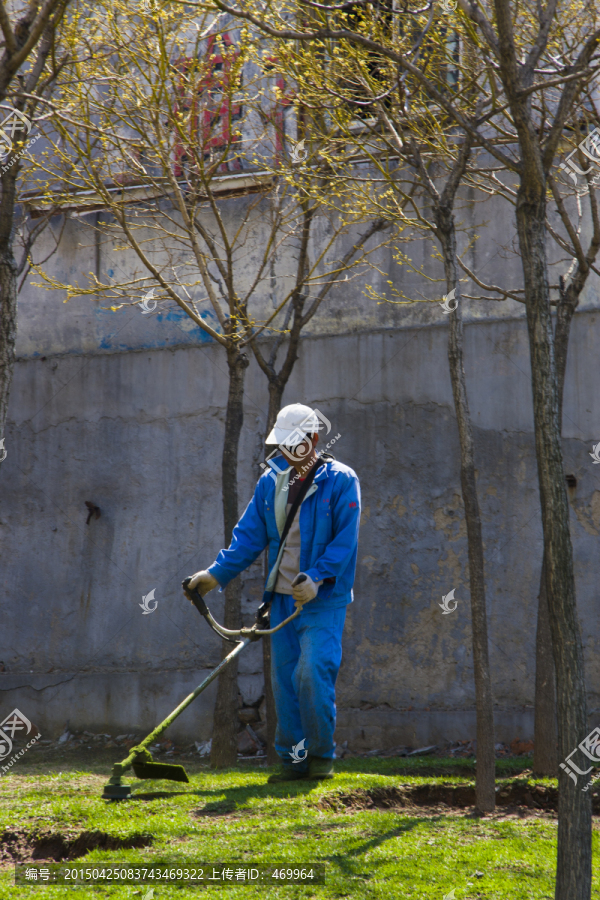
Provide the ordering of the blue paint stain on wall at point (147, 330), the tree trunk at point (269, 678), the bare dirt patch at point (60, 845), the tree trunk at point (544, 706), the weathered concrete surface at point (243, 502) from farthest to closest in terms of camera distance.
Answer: the blue paint stain on wall at point (147, 330)
the weathered concrete surface at point (243, 502)
the tree trunk at point (269, 678)
the tree trunk at point (544, 706)
the bare dirt patch at point (60, 845)

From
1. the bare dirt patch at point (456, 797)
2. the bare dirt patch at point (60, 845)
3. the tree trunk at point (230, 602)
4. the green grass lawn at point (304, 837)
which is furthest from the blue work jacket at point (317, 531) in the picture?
the tree trunk at point (230, 602)

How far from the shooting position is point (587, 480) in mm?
8219

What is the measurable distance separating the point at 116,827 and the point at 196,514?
550 centimetres

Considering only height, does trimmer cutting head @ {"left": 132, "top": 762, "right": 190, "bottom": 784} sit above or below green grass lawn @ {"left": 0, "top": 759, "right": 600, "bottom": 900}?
above

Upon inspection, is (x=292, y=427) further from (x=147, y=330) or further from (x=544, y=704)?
(x=147, y=330)

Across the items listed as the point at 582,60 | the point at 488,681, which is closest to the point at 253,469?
the point at 488,681

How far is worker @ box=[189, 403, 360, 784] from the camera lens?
4914 mm

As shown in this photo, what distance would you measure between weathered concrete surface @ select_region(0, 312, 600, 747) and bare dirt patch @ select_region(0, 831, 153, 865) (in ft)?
15.7

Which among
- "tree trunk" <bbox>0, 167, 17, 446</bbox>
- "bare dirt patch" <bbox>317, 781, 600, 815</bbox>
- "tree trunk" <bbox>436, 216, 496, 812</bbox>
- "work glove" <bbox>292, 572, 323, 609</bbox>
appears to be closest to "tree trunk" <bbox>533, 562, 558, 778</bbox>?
"bare dirt patch" <bbox>317, 781, 600, 815</bbox>

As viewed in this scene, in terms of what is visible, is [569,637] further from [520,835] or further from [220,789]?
[220,789]

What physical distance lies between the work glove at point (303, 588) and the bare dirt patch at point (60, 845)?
57.3 inches

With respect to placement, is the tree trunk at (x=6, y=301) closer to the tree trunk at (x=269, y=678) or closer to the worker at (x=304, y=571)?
the worker at (x=304, y=571)

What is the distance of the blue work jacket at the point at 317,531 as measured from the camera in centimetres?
494

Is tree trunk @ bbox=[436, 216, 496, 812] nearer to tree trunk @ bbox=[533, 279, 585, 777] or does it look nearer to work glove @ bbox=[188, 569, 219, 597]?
tree trunk @ bbox=[533, 279, 585, 777]
